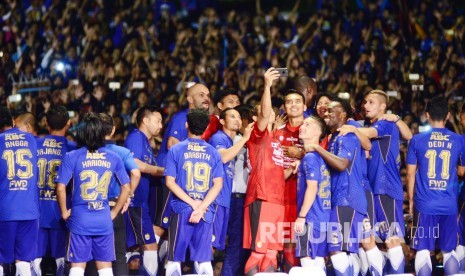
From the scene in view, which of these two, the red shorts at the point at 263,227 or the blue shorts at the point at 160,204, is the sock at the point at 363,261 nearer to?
the red shorts at the point at 263,227

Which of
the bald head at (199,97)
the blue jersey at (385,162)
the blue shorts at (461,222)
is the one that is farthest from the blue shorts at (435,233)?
the bald head at (199,97)

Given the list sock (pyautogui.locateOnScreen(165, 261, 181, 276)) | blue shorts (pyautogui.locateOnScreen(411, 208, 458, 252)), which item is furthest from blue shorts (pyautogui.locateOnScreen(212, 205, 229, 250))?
blue shorts (pyautogui.locateOnScreen(411, 208, 458, 252))

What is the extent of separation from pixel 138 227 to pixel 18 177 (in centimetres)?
170

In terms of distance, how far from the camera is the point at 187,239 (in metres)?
9.87

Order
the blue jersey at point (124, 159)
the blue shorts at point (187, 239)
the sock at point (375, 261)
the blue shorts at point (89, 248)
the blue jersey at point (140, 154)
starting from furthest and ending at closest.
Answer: the blue jersey at point (140, 154), the sock at point (375, 261), the blue jersey at point (124, 159), the blue shorts at point (187, 239), the blue shorts at point (89, 248)

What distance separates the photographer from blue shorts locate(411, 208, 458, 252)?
34.8 ft

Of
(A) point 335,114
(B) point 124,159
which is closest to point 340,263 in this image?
(A) point 335,114

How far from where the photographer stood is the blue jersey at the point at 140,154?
11.3 meters

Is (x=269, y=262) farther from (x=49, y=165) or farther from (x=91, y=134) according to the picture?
(x=49, y=165)

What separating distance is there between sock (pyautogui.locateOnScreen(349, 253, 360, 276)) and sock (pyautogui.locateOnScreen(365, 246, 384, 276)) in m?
0.21

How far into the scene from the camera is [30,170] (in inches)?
412

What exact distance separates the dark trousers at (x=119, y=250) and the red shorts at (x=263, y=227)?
1.49m

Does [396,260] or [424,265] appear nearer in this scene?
[424,265]

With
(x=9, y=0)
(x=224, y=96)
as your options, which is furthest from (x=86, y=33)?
(x=224, y=96)
